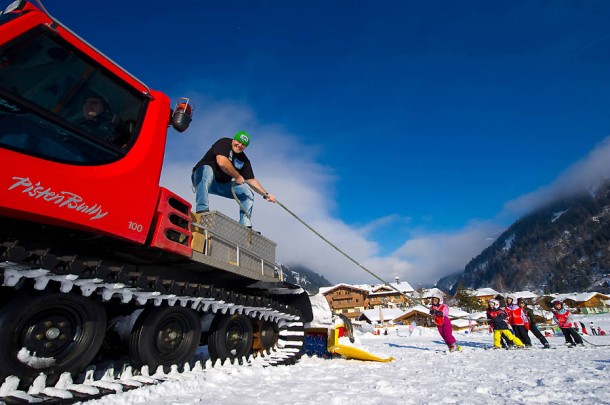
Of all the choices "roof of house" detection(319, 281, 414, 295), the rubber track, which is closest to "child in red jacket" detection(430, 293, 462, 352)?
the rubber track

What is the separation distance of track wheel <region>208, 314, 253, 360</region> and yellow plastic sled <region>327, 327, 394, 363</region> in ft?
6.53

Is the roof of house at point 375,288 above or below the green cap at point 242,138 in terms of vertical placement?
above

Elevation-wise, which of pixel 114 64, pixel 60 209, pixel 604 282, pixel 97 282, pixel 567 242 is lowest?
pixel 97 282

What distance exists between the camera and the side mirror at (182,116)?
4.48m

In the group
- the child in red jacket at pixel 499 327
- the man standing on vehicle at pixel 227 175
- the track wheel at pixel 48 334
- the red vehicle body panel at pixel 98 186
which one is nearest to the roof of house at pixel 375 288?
the child in red jacket at pixel 499 327

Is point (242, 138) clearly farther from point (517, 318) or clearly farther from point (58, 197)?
point (517, 318)

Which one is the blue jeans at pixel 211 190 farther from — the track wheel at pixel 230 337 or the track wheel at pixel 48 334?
the track wheel at pixel 48 334

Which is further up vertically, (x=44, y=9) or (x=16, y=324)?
(x=44, y=9)

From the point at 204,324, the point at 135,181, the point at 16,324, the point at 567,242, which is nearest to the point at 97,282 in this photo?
the point at 16,324

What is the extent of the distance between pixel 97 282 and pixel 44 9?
2692mm

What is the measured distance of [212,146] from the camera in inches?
238

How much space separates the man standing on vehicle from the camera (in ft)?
18.2

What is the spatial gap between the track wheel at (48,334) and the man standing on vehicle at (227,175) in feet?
7.12

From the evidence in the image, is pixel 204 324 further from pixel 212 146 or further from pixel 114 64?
pixel 114 64
